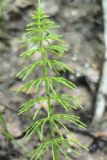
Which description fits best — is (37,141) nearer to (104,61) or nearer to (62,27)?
(104,61)

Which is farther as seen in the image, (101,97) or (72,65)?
(72,65)

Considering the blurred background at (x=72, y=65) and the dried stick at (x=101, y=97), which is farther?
the dried stick at (x=101, y=97)

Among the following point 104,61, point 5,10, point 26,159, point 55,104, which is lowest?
point 26,159

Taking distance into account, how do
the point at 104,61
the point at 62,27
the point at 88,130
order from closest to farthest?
the point at 88,130
the point at 104,61
the point at 62,27

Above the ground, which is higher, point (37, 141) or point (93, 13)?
point (93, 13)

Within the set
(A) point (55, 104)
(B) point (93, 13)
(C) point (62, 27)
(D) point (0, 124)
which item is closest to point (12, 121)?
(D) point (0, 124)

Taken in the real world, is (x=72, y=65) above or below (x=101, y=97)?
above

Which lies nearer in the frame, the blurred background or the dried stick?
the blurred background

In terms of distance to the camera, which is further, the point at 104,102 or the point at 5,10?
the point at 5,10
